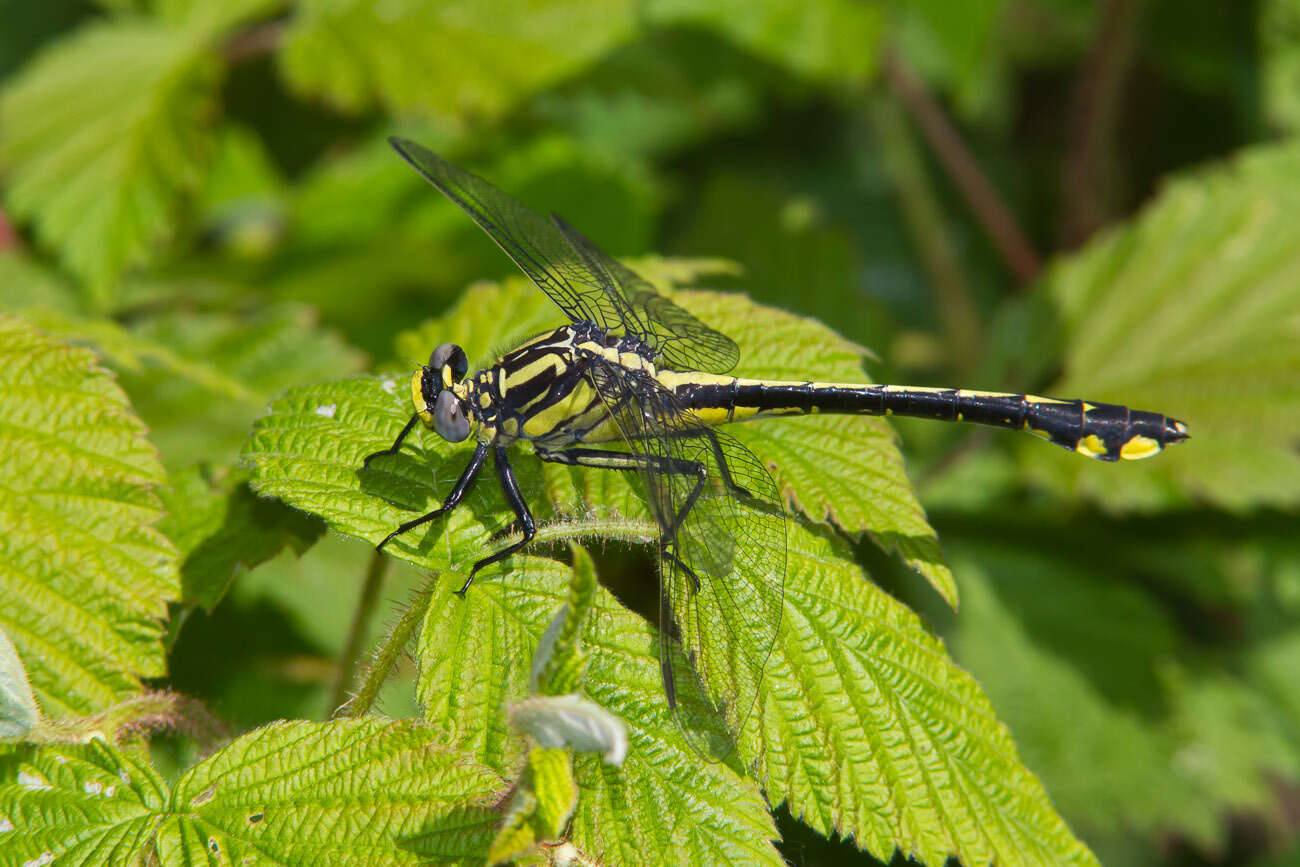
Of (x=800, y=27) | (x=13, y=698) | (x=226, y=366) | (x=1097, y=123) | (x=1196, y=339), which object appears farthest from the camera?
(x=1097, y=123)

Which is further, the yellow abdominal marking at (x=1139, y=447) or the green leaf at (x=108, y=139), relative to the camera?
the green leaf at (x=108, y=139)

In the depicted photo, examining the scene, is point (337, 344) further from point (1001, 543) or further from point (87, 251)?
point (1001, 543)

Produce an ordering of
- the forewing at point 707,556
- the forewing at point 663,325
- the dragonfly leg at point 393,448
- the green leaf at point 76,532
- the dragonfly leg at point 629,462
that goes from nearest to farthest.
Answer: the forewing at point 707,556
the green leaf at point 76,532
the dragonfly leg at point 393,448
the dragonfly leg at point 629,462
the forewing at point 663,325

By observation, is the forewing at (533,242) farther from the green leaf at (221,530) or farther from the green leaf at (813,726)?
the green leaf at (813,726)

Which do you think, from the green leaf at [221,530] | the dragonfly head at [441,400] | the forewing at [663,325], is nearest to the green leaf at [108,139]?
the green leaf at [221,530]

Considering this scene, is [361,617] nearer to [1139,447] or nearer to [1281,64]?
[1139,447]

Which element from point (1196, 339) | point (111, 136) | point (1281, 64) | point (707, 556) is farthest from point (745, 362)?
point (1281, 64)
